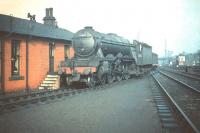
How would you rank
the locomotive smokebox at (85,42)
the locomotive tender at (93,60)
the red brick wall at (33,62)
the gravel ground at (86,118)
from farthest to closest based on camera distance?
the locomotive smokebox at (85,42), the locomotive tender at (93,60), the red brick wall at (33,62), the gravel ground at (86,118)

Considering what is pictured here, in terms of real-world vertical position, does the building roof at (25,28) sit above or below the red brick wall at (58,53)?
above

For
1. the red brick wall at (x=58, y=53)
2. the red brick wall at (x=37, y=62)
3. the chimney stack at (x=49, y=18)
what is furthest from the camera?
the chimney stack at (x=49, y=18)

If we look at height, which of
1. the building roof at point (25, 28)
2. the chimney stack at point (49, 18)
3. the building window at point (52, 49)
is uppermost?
the chimney stack at point (49, 18)

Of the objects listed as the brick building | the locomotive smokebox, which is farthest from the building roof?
the locomotive smokebox

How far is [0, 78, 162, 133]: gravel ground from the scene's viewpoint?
6.71 metres

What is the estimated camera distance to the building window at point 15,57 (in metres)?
14.2

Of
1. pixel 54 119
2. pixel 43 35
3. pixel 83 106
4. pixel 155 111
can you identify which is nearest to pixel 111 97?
pixel 83 106

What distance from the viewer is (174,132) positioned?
20.5 feet

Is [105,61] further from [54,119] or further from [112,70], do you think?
[54,119]

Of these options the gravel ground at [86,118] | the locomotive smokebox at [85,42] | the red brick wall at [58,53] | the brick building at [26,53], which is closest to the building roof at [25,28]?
the brick building at [26,53]

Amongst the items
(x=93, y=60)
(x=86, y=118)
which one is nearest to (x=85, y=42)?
(x=93, y=60)

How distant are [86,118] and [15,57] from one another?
26.7 ft

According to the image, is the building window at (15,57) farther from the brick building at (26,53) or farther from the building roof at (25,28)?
the building roof at (25,28)

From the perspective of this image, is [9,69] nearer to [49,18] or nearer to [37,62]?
[37,62]
